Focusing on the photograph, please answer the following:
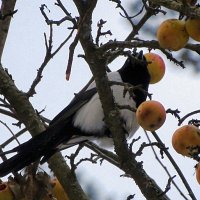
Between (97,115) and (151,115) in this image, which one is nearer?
(151,115)

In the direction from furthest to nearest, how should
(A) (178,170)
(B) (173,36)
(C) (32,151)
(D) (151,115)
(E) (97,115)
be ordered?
(E) (97,115) < (C) (32,151) < (A) (178,170) < (D) (151,115) < (B) (173,36)

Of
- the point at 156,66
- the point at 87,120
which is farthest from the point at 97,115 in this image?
the point at 156,66

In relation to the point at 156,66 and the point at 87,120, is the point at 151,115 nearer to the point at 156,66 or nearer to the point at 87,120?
the point at 156,66

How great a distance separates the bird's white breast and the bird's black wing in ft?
0.09

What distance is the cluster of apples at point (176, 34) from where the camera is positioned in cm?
158

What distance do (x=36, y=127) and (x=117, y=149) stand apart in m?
0.66

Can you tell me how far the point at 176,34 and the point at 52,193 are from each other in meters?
1.00

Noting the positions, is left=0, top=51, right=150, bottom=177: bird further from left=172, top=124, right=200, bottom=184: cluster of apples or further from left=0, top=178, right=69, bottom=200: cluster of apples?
left=172, top=124, right=200, bottom=184: cluster of apples

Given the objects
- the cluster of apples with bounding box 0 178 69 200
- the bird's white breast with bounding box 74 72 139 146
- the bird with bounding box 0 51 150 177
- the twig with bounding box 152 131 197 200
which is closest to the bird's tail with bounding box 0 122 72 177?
the bird with bounding box 0 51 150 177

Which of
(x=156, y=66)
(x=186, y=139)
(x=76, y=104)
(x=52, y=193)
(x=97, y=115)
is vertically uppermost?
(x=76, y=104)

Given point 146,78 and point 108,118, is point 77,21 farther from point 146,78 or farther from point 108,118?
point 146,78

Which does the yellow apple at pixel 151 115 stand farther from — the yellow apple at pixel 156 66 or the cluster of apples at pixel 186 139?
the yellow apple at pixel 156 66

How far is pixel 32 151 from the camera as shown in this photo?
2.69 metres

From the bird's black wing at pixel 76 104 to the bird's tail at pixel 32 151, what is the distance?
274mm
